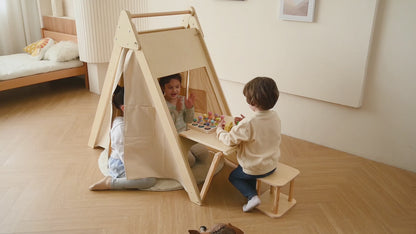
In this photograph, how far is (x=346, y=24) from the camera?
9.41 ft

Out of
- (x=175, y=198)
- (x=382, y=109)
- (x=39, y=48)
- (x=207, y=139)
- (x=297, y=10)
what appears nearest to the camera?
(x=207, y=139)

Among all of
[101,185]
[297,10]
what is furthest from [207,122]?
[297,10]

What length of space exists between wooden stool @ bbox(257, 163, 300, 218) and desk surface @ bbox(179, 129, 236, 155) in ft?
0.95

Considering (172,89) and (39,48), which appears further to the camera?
(39,48)

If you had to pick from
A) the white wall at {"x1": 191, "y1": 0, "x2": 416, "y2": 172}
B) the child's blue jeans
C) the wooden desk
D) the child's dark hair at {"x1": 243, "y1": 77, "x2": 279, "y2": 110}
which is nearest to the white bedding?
the white wall at {"x1": 191, "y1": 0, "x2": 416, "y2": 172}

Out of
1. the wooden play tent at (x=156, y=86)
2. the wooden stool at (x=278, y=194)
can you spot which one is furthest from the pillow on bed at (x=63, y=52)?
the wooden stool at (x=278, y=194)

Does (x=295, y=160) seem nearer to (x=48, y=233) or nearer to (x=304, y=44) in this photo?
(x=304, y=44)

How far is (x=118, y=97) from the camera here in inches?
105

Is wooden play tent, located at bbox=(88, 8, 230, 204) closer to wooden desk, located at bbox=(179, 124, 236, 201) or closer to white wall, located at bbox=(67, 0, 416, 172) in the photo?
wooden desk, located at bbox=(179, 124, 236, 201)

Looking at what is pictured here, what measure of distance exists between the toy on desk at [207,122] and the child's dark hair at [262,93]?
45 cm

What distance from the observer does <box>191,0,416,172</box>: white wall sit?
2.71m

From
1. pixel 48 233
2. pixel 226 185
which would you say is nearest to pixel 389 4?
pixel 226 185

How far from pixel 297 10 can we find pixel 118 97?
1700 mm

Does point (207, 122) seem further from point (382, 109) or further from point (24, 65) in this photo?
point (24, 65)
